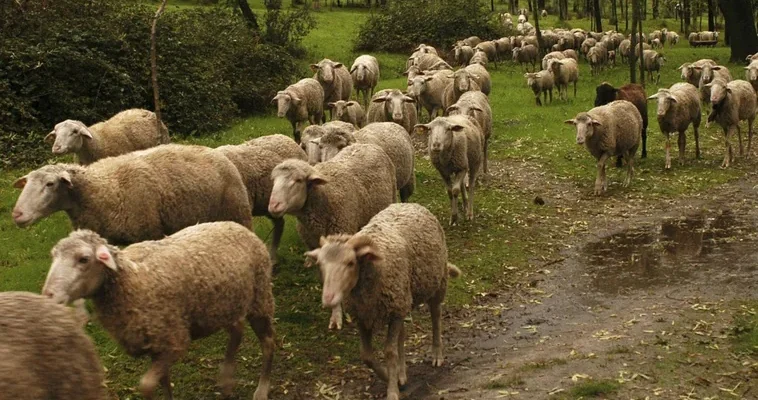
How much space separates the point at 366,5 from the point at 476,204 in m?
42.9

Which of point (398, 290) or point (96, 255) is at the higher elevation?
point (96, 255)

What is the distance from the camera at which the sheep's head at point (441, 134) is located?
1252cm

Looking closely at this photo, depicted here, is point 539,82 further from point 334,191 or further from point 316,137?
point 334,191

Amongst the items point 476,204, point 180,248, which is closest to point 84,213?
point 180,248

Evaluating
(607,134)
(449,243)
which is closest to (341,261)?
(449,243)

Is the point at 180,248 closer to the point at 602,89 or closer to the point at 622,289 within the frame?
the point at 622,289

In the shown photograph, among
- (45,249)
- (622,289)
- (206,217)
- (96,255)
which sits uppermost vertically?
(96,255)

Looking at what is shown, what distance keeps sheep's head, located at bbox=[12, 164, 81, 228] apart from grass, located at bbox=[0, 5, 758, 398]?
1455 millimetres

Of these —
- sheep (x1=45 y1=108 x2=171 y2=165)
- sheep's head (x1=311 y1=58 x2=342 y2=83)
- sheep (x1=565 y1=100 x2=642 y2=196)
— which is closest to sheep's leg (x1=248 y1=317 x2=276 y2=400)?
sheep (x1=45 y1=108 x2=171 y2=165)

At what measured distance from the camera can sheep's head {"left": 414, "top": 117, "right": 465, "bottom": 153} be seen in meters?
12.5

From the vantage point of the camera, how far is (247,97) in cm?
2219

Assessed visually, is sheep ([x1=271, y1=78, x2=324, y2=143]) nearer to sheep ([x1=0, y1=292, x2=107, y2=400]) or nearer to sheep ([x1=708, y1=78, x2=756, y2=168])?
sheep ([x1=708, y1=78, x2=756, y2=168])

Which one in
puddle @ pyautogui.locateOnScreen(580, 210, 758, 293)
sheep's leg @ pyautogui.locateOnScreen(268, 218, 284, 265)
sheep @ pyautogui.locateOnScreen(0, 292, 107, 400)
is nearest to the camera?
sheep @ pyautogui.locateOnScreen(0, 292, 107, 400)

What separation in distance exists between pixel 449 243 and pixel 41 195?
6078 millimetres
